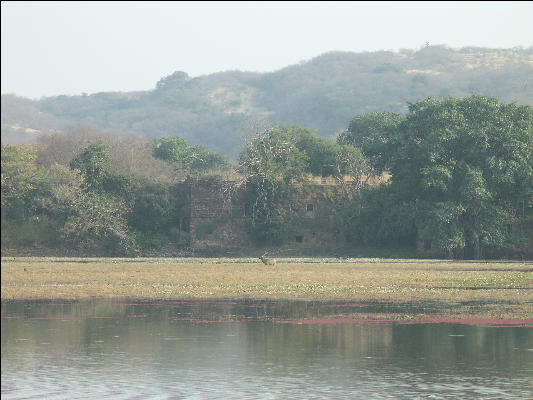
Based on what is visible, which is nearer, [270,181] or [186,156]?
[270,181]

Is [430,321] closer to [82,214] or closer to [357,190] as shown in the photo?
[82,214]

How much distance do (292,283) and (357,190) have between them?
121 ft

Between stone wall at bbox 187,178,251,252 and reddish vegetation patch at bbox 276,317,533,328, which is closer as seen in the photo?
reddish vegetation patch at bbox 276,317,533,328

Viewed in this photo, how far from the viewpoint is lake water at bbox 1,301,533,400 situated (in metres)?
14.8

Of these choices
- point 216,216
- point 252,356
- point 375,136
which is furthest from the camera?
point 375,136

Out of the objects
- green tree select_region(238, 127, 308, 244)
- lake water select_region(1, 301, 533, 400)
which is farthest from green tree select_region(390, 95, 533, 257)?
lake water select_region(1, 301, 533, 400)

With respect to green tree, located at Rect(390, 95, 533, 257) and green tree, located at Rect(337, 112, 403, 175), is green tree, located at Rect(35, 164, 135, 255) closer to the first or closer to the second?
green tree, located at Rect(337, 112, 403, 175)

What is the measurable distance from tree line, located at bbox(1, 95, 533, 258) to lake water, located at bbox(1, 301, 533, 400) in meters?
37.5

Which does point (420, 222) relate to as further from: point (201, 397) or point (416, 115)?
point (201, 397)

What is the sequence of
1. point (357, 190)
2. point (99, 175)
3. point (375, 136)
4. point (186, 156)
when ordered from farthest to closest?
point (186, 156) → point (375, 136) → point (357, 190) → point (99, 175)

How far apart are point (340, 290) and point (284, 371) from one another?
58.1 ft

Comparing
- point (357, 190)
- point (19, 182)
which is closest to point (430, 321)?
point (357, 190)

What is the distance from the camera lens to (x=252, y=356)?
18281 millimetres

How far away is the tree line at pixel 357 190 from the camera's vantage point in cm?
6222
